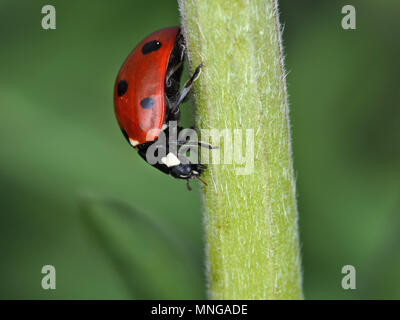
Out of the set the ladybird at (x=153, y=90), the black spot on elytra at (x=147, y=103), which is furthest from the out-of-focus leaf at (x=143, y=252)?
the black spot on elytra at (x=147, y=103)

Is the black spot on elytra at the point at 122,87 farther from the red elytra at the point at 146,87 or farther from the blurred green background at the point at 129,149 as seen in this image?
the blurred green background at the point at 129,149

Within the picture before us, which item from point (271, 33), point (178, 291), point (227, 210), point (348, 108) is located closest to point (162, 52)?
point (271, 33)

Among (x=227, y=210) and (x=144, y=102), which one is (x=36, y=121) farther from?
(x=227, y=210)

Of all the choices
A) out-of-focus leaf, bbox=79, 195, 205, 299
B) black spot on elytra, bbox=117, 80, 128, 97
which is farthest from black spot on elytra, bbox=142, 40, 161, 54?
out-of-focus leaf, bbox=79, 195, 205, 299
